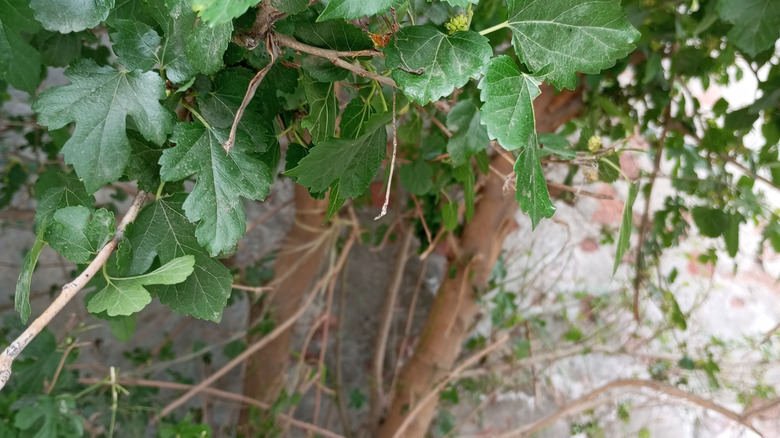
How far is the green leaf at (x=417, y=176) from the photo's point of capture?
871mm

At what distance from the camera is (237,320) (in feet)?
5.90

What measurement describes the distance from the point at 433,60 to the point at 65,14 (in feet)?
0.82

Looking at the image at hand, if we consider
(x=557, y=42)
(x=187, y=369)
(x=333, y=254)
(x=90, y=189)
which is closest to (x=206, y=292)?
(x=90, y=189)

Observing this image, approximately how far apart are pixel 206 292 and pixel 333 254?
3.16ft

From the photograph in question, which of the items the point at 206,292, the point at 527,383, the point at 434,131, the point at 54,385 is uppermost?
the point at 206,292

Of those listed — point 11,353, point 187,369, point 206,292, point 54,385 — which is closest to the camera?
point 11,353

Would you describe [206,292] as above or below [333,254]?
above

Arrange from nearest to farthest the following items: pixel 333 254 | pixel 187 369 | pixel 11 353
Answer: pixel 11 353 < pixel 333 254 < pixel 187 369

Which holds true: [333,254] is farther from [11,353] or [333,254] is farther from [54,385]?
[11,353]

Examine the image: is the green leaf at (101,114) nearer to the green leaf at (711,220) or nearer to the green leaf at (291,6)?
the green leaf at (291,6)

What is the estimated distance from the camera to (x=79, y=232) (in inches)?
16.5

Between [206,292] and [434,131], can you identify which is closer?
[206,292]

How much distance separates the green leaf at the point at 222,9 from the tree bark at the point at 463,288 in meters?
0.90

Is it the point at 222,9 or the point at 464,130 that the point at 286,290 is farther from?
the point at 222,9
